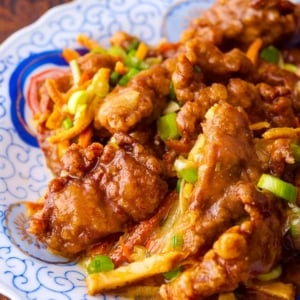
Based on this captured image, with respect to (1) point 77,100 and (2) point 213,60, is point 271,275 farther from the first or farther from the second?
(1) point 77,100

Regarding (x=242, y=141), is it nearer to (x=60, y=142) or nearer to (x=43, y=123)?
(x=60, y=142)

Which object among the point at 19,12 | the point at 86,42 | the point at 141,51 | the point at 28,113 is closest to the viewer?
the point at 28,113

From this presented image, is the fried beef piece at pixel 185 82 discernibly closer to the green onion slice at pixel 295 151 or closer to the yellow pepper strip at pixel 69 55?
the green onion slice at pixel 295 151

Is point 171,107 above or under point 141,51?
under

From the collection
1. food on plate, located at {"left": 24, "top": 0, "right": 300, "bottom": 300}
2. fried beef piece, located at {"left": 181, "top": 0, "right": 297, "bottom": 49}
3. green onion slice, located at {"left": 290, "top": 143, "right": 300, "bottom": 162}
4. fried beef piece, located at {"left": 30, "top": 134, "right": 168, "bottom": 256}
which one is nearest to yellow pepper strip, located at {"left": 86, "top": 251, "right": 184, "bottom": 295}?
food on plate, located at {"left": 24, "top": 0, "right": 300, "bottom": 300}

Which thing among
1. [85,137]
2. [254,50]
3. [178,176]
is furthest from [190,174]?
[254,50]

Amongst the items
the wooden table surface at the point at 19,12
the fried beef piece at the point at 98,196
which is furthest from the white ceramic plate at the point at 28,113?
the wooden table surface at the point at 19,12

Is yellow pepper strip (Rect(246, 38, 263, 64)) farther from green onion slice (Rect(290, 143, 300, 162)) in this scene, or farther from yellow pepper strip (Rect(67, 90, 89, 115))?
yellow pepper strip (Rect(67, 90, 89, 115))

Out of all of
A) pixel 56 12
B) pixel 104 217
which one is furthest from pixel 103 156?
pixel 56 12
